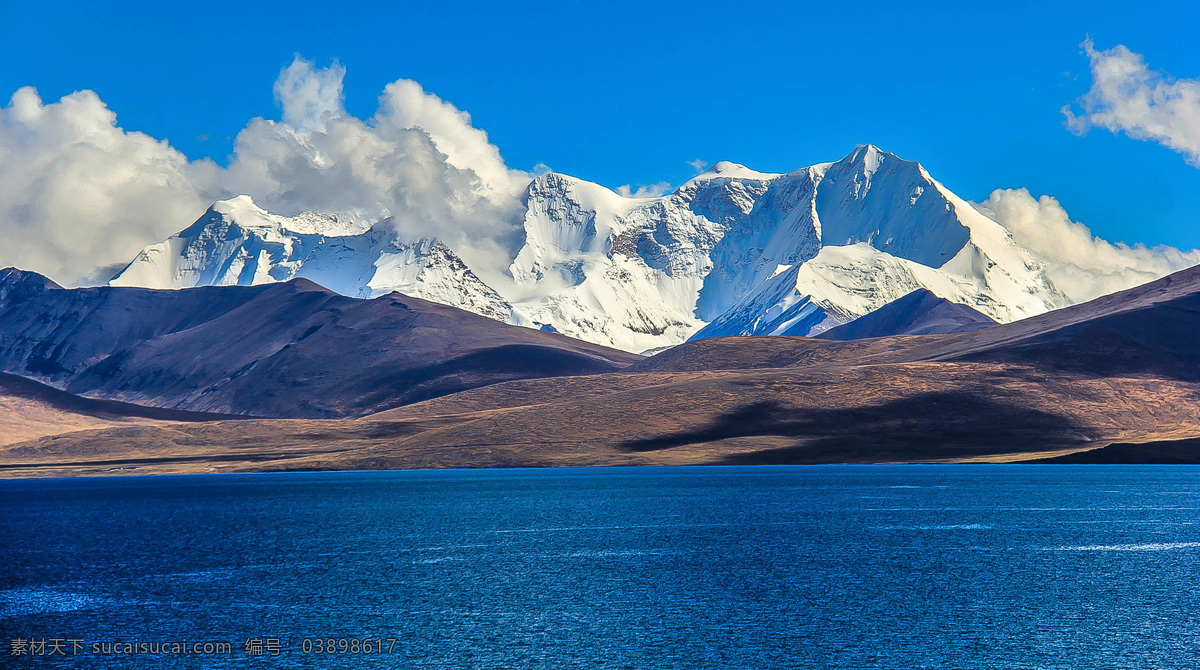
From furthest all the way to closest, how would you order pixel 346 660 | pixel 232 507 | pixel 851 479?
1. pixel 851 479
2. pixel 232 507
3. pixel 346 660

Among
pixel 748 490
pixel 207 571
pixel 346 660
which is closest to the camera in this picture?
pixel 346 660

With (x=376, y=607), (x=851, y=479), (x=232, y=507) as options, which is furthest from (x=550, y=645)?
(x=851, y=479)

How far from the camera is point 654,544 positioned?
102125 millimetres

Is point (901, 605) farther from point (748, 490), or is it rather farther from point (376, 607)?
point (748, 490)

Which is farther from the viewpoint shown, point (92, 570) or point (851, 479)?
point (851, 479)

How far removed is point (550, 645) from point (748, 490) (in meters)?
114

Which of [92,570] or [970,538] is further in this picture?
[970,538]

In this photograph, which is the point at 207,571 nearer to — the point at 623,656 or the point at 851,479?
the point at 623,656

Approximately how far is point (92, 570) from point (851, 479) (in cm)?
13604

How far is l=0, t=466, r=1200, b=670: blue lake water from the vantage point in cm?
5869

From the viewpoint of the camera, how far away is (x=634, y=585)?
7881 cm

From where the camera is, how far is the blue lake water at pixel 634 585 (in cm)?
5869

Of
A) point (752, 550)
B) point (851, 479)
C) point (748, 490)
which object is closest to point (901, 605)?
point (752, 550)

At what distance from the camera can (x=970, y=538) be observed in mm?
103000
